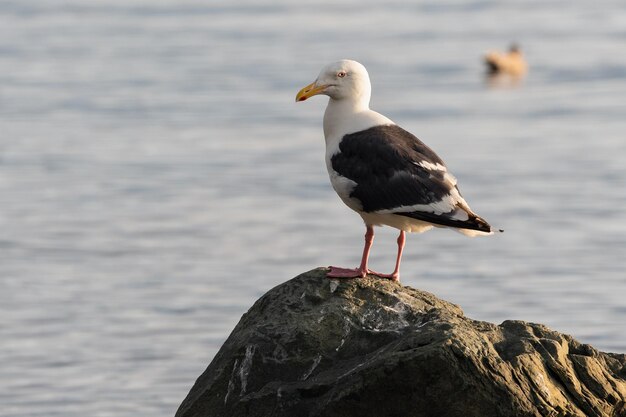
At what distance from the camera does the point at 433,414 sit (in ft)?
24.4

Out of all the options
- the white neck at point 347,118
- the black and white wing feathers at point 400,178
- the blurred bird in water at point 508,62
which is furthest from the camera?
the blurred bird in water at point 508,62

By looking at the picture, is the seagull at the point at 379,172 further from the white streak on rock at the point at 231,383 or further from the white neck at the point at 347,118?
the white streak on rock at the point at 231,383

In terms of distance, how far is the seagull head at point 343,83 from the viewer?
31.0ft

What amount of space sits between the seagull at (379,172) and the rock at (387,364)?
16.8 inches

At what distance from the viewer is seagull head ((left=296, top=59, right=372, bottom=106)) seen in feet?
31.0

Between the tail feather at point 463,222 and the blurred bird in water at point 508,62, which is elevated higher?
the blurred bird in water at point 508,62

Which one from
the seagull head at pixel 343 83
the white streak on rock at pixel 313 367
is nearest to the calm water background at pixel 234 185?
the seagull head at pixel 343 83

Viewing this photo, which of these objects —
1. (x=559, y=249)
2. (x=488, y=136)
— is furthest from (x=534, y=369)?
(x=488, y=136)

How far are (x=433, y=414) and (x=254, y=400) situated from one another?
1082mm

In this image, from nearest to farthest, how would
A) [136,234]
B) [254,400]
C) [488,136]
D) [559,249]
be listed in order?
1. [254,400]
2. [559,249]
3. [136,234]
4. [488,136]

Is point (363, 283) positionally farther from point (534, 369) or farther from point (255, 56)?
point (255, 56)

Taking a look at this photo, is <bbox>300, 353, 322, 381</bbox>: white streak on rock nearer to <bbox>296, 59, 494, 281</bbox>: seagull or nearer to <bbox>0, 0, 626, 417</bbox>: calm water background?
<bbox>296, 59, 494, 281</bbox>: seagull

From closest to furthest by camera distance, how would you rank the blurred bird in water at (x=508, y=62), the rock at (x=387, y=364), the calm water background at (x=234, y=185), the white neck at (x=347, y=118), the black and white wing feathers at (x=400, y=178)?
the rock at (x=387, y=364), the black and white wing feathers at (x=400, y=178), the white neck at (x=347, y=118), the calm water background at (x=234, y=185), the blurred bird in water at (x=508, y=62)

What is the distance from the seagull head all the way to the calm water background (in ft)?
10.8
